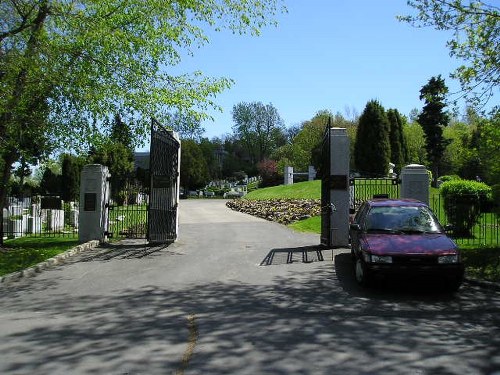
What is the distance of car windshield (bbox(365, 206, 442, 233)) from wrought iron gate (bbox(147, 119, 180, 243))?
704 cm

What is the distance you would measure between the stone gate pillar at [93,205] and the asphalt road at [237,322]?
3859 millimetres

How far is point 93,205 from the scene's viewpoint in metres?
16.0

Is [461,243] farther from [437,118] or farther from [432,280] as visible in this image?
[437,118]

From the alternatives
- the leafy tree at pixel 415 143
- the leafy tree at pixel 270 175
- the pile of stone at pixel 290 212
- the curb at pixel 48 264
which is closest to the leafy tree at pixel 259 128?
the leafy tree at pixel 270 175

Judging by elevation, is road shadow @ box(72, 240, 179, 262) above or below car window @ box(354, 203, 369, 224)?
below

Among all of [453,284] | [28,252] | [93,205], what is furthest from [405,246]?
[93,205]

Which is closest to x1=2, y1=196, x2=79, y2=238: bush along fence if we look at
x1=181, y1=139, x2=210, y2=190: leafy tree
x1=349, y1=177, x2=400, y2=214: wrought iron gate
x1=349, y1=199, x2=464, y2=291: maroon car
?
x1=349, y1=177, x2=400, y2=214: wrought iron gate

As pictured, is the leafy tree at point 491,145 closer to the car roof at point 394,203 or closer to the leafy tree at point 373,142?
the car roof at point 394,203

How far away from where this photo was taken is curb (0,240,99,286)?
10.4m

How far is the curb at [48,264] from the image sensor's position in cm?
1040

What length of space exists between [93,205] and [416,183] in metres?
9.77

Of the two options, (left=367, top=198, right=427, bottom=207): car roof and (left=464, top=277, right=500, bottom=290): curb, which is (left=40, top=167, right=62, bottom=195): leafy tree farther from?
(left=464, top=277, right=500, bottom=290): curb

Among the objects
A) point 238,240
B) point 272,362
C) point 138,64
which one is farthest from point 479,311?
point 138,64

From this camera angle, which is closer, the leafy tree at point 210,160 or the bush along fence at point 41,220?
the bush along fence at point 41,220
